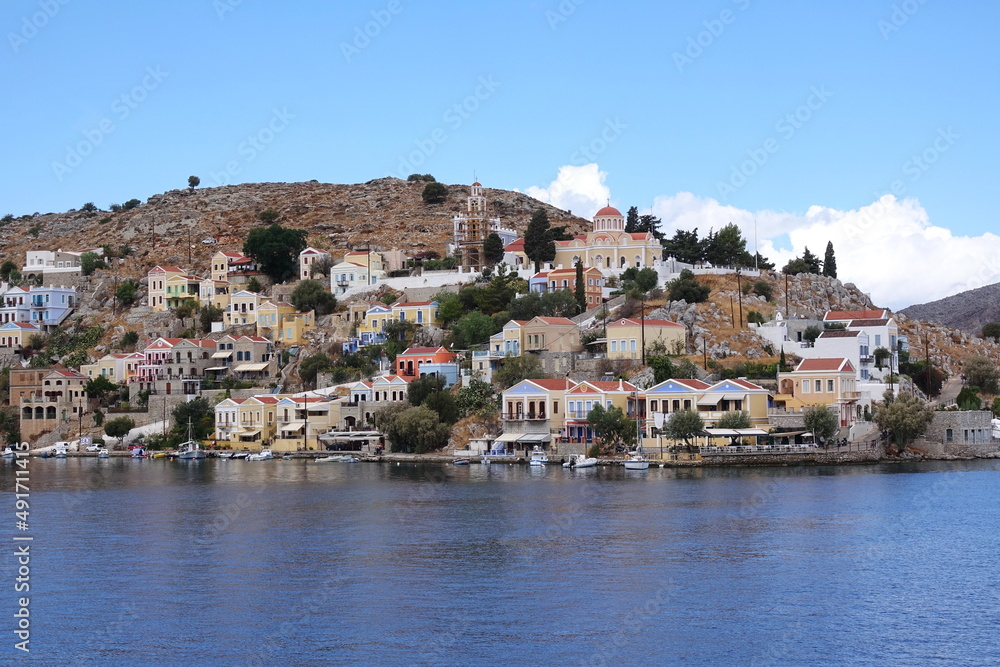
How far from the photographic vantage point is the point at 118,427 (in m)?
87.2

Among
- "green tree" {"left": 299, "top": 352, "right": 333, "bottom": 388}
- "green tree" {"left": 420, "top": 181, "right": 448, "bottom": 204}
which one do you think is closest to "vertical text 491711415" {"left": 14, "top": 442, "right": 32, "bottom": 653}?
"green tree" {"left": 299, "top": 352, "right": 333, "bottom": 388}

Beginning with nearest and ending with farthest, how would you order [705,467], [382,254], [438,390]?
[705,467] → [438,390] → [382,254]

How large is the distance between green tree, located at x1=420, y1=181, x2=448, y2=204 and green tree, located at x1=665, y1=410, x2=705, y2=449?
7661cm

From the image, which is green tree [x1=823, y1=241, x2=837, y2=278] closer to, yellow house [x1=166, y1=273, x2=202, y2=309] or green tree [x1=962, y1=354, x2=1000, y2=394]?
green tree [x1=962, y1=354, x2=1000, y2=394]

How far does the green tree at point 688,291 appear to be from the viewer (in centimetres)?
8169

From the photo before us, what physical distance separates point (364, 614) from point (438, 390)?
45.5 meters

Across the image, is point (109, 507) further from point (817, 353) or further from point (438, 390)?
point (817, 353)

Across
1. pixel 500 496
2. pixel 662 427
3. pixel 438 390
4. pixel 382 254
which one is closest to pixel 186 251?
pixel 382 254

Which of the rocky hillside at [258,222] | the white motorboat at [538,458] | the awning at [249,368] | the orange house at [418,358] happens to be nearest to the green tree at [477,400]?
the orange house at [418,358]

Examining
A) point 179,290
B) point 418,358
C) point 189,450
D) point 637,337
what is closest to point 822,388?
point 637,337

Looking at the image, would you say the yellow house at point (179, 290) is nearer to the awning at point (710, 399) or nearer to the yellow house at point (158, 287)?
the yellow house at point (158, 287)

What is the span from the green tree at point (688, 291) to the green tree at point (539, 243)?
13.7 metres

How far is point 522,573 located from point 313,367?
5202 cm

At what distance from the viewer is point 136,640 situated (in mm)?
30000
